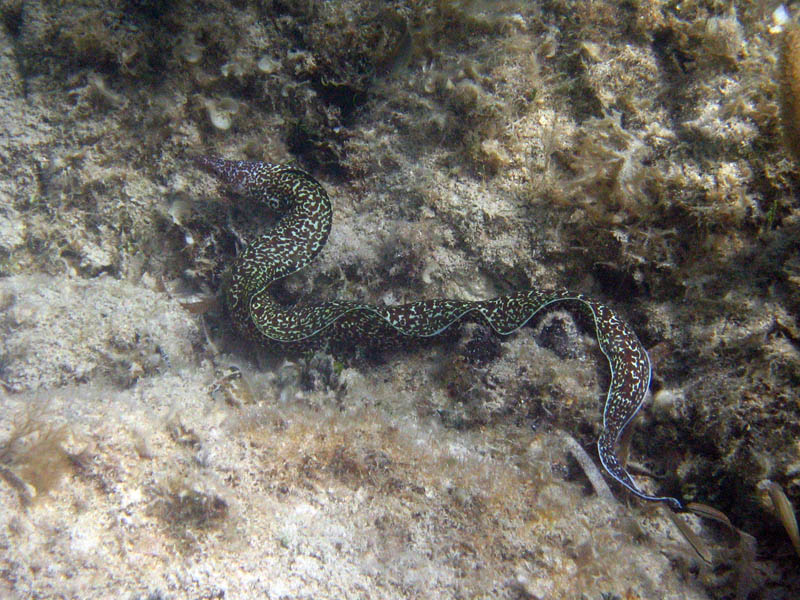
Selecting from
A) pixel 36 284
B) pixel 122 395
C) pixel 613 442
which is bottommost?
pixel 36 284

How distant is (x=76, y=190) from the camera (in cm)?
528

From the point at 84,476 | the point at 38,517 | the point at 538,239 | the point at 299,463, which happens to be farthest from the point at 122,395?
the point at 538,239

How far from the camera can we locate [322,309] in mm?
4898

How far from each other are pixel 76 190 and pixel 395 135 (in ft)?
14.3

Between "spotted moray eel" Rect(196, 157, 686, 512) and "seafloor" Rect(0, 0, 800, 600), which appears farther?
"spotted moray eel" Rect(196, 157, 686, 512)

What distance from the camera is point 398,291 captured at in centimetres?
523

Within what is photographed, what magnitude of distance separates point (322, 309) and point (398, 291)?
3.39 ft

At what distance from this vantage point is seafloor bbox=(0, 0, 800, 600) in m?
3.12

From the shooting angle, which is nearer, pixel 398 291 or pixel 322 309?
pixel 322 309

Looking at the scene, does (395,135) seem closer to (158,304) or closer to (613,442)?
(158,304)

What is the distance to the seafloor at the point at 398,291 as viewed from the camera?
312 centimetres

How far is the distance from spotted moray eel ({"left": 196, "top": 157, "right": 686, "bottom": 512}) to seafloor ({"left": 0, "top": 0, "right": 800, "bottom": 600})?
0.22 metres

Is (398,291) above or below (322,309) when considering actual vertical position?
above

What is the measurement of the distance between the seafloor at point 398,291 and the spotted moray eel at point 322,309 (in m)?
0.22
